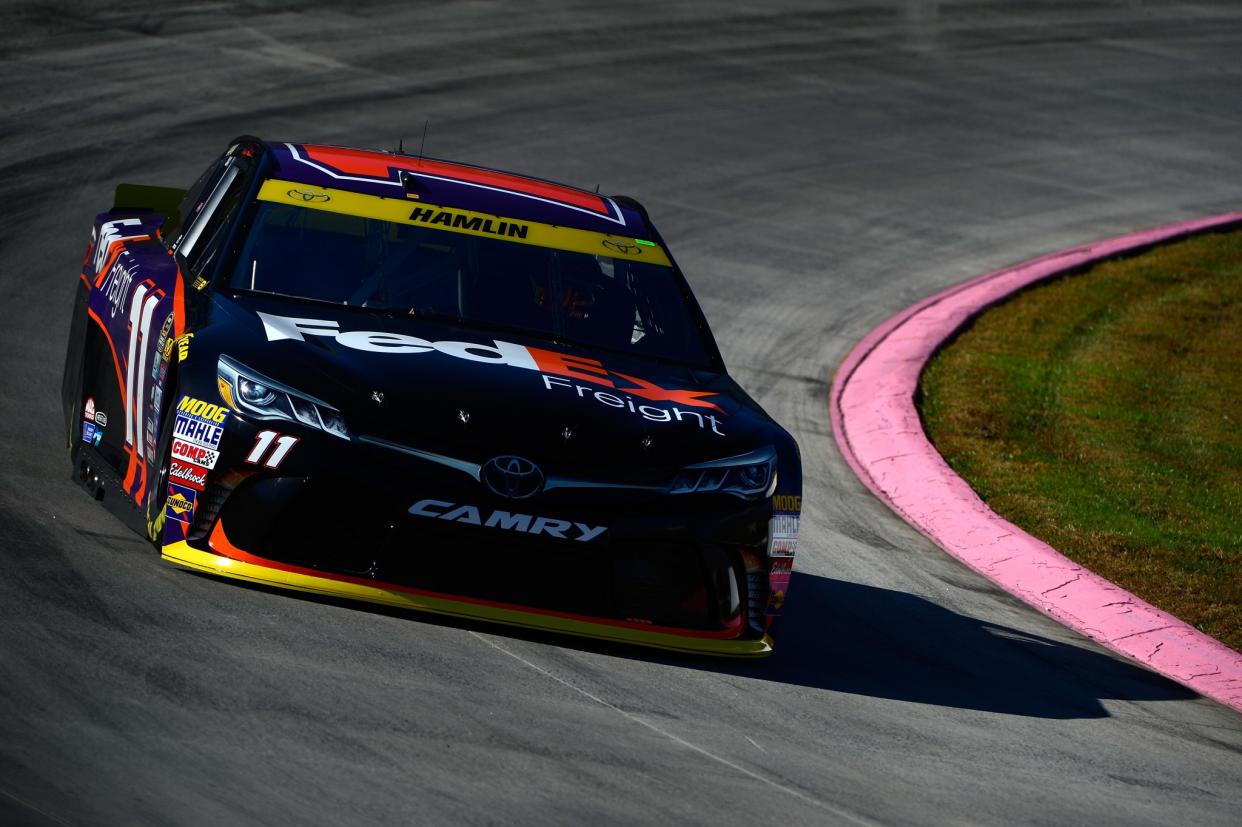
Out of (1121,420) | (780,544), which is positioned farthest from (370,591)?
(1121,420)

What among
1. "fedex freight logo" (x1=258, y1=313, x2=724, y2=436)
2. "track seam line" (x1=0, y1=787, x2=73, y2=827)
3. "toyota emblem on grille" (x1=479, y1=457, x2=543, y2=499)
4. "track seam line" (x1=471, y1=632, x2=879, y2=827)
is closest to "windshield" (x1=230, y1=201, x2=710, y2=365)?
"fedex freight logo" (x1=258, y1=313, x2=724, y2=436)

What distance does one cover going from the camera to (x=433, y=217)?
674cm

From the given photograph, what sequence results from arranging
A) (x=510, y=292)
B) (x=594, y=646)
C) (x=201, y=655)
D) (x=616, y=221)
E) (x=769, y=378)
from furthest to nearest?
(x=769, y=378)
(x=616, y=221)
(x=510, y=292)
(x=594, y=646)
(x=201, y=655)

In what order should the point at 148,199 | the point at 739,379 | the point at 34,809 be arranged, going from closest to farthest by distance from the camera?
the point at 34,809 → the point at 148,199 → the point at 739,379

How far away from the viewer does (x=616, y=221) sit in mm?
7227

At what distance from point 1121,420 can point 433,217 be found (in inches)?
232

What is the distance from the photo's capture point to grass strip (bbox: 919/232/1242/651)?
28.3 ft

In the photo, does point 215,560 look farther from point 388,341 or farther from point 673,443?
point 673,443

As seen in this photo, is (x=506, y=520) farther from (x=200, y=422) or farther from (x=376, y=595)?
(x=200, y=422)

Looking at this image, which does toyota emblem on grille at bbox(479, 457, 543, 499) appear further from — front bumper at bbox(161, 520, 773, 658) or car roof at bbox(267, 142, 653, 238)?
car roof at bbox(267, 142, 653, 238)

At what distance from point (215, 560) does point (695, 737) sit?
1.64 m

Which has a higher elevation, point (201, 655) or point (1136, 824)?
point (201, 655)

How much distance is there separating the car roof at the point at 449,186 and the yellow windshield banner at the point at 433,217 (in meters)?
0.05

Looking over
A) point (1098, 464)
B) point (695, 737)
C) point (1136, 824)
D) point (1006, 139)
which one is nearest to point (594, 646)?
point (695, 737)
